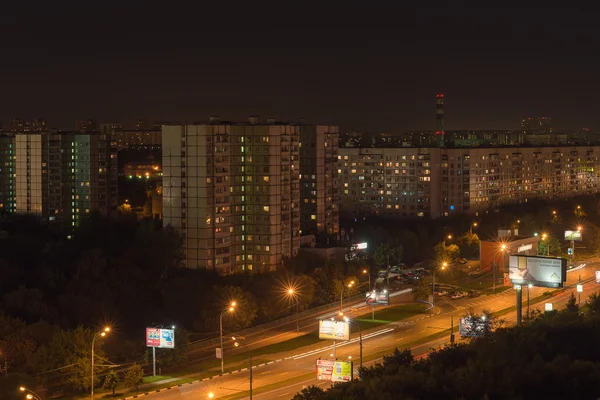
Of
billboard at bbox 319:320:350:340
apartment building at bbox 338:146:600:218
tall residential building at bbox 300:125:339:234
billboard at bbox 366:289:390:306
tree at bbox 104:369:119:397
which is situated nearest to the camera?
tree at bbox 104:369:119:397

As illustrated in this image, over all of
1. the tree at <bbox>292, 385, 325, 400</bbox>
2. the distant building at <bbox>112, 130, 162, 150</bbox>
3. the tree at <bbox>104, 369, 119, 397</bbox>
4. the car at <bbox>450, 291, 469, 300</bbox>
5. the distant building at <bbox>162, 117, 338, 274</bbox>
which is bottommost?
the tree at <bbox>104, 369, 119, 397</bbox>

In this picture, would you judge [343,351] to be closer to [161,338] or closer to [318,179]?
[161,338]

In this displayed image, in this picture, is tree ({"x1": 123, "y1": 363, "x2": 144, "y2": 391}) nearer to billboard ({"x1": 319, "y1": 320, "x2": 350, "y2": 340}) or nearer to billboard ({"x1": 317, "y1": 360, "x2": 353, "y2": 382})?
billboard ({"x1": 319, "y1": 320, "x2": 350, "y2": 340})

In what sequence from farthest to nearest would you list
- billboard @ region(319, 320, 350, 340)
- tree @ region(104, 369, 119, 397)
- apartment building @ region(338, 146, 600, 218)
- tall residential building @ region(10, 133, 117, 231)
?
apartment building @ region(338, 146, 600, 218) < tall residential building @ region(10, 133, 117, 231) < billboard @ region(319, 320, 350, 340) < tree @ region(104, 369, 119, 397)

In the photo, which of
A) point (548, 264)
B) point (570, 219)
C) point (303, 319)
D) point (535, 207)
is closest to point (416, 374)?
point (548, 264)

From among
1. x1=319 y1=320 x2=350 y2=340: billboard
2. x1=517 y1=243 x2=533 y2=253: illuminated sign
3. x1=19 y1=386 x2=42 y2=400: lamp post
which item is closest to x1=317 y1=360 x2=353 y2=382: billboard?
x1=319 y1=320 x2=350 y2=340: billboard

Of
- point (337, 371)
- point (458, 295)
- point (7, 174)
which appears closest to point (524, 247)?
point (458, 295)

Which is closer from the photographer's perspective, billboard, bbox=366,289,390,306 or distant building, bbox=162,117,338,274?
billboard, bbox=366,289,390,306
